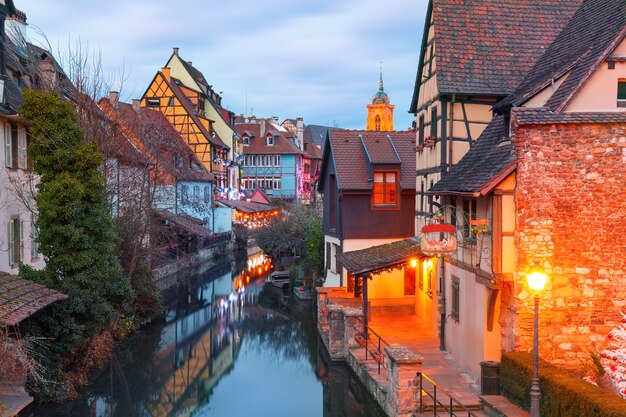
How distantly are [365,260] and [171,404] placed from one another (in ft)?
23.9

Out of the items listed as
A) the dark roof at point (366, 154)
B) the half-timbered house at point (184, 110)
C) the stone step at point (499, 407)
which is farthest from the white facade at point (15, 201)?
the half-timbered house at point (184, 110)

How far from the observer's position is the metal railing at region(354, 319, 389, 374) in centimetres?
1650

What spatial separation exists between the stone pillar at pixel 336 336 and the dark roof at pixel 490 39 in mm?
7526

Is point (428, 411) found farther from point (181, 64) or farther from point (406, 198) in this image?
point (181, 64)

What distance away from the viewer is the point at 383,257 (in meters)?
19.8

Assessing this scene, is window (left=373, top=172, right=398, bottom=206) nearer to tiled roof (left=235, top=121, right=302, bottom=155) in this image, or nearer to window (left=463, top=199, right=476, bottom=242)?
window (left=463, top=199, right=476, bottom=242)

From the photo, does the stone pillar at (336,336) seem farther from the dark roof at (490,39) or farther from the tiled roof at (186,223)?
the tiled roof at (186,223)

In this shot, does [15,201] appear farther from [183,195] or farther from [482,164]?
[183,195]

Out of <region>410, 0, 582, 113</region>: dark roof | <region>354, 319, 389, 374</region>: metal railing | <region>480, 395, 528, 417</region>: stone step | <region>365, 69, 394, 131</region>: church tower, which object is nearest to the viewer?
<region>480, 395, 528, 417</region>: stone step

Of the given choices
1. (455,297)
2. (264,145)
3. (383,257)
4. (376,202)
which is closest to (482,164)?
(455,297)

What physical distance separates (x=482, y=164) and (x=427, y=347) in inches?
241

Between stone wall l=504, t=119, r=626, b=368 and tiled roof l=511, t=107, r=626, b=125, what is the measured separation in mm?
189

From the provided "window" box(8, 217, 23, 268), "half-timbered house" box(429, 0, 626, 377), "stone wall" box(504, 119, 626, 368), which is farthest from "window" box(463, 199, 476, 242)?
"window" box(8, 217, 23, 268)

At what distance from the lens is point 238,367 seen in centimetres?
2023
